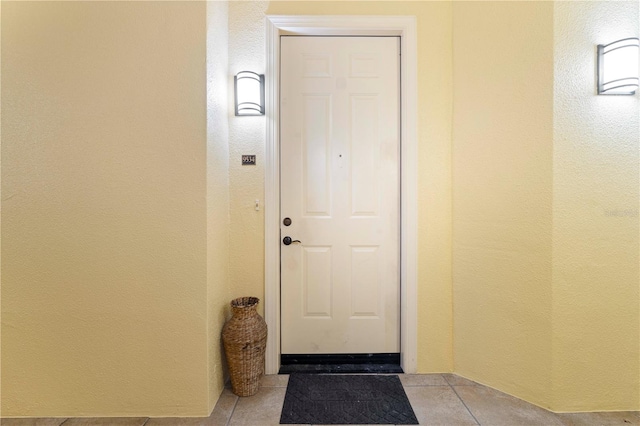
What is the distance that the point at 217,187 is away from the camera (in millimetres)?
1740

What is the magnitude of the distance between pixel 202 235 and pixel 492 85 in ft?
6.07

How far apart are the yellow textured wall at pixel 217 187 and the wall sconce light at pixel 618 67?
202 cm

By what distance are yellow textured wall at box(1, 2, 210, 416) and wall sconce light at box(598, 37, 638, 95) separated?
6.69 ft

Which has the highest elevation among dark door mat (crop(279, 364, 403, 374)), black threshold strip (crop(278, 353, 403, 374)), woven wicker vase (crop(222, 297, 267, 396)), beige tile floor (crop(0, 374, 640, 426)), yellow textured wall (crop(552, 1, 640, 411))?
yellow textured wall (crop(552, 1, 640, 411))

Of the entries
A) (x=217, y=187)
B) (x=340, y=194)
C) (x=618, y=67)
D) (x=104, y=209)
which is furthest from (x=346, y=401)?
(x=618, y=67)

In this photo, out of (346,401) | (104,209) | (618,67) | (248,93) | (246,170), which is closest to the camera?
(618,67)

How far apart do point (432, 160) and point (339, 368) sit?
149 cm

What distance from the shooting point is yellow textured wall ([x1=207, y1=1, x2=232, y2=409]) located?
1619mm

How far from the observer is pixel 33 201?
61.6 inches

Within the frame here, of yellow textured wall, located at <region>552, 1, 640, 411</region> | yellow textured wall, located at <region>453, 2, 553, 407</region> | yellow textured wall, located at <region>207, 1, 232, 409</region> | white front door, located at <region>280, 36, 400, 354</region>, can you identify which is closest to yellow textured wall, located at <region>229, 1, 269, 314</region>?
yellow textured wall, located at <region>207, 1, 232, 409</region>

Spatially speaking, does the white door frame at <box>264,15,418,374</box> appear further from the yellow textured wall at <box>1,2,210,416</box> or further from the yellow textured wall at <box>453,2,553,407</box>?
the yellow textured wall at <box>1,2,210,416</box>

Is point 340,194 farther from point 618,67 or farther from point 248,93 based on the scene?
point 618,67

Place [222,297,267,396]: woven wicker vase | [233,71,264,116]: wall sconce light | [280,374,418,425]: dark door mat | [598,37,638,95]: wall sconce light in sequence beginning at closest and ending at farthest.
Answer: [598,37,638,95]: wall sconce light
[280,374,418,425]: dark door mat
[222,297,267,396]: woven wicker vase
[233,71,264,116]: wall sconce light

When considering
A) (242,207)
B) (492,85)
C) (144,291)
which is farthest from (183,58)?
(492,85)
